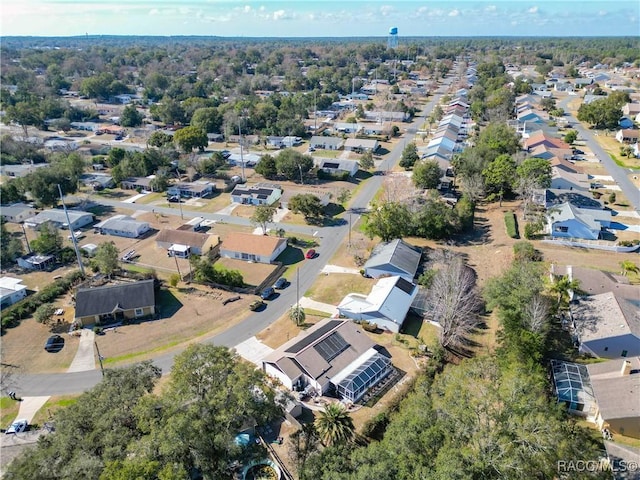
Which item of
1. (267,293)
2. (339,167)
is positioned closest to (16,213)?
(267,293)

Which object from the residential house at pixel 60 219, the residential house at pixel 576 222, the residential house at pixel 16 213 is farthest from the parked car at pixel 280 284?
the residential house at pixel 16 213

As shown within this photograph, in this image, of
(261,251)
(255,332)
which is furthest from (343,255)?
(255,332)

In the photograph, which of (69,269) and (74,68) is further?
(74,68)

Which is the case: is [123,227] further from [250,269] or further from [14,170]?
[14,170]

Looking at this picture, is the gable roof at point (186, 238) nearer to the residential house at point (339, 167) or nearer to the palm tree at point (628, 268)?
the residential house at point (339, 167)

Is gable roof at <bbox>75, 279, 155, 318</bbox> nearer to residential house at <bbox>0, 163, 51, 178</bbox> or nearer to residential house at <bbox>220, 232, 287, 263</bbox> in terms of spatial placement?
residential house at <bbox>220, 232, 287, 263</bbox>

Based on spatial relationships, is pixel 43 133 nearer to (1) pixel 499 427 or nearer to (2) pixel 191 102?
(2) pixel 191 102

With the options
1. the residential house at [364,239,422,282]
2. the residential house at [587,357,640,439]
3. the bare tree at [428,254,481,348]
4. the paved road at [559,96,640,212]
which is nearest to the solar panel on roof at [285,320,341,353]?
the bare tree at [428,254,481,348]
